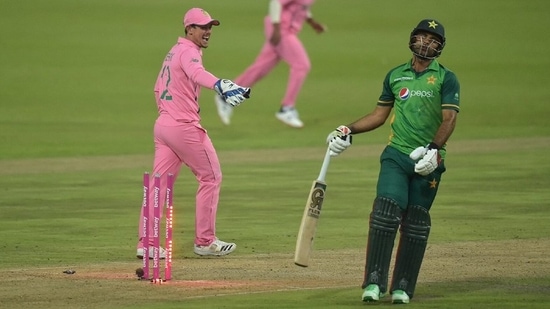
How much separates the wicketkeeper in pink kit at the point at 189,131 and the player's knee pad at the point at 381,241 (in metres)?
2.72

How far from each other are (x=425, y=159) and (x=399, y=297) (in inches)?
40.4

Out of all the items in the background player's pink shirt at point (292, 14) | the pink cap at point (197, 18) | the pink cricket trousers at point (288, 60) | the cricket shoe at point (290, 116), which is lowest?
the cricket shoe at point (290, 116)

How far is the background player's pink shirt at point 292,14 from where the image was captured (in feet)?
77.4

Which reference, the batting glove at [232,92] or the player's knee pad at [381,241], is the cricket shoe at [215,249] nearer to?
the batting glove at [232,92]

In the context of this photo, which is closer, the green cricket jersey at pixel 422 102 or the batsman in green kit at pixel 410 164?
the batsman in green kit at pixel 410 164

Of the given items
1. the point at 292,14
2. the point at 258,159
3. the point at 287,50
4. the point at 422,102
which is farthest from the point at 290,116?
the point at 422,102

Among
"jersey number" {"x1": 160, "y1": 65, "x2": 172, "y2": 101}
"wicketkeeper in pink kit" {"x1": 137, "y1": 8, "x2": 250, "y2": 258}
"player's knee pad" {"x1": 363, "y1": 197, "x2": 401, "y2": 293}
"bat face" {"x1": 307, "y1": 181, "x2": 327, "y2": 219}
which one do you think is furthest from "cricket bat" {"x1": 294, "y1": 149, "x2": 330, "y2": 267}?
"jersey number" {"x1": 160, "y1": 65, "x2": 172, "y2": 101}

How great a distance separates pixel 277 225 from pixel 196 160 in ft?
6.86

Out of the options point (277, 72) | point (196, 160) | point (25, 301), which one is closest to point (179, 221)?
point (196, 160)

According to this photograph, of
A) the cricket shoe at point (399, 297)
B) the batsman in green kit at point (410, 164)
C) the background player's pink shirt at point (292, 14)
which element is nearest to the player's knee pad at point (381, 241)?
the batsman in green kit at point (410, 164)

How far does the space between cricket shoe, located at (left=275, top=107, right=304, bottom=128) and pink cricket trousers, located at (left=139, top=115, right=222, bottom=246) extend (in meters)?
11.2

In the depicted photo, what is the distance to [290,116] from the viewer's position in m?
24.3

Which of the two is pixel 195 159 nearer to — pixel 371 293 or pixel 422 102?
pixel 422 102

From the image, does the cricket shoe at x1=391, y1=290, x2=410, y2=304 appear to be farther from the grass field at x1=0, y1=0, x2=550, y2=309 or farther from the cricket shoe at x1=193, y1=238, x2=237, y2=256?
the cricket shoe at x1=193, y1=238, x2=237, y2=256
